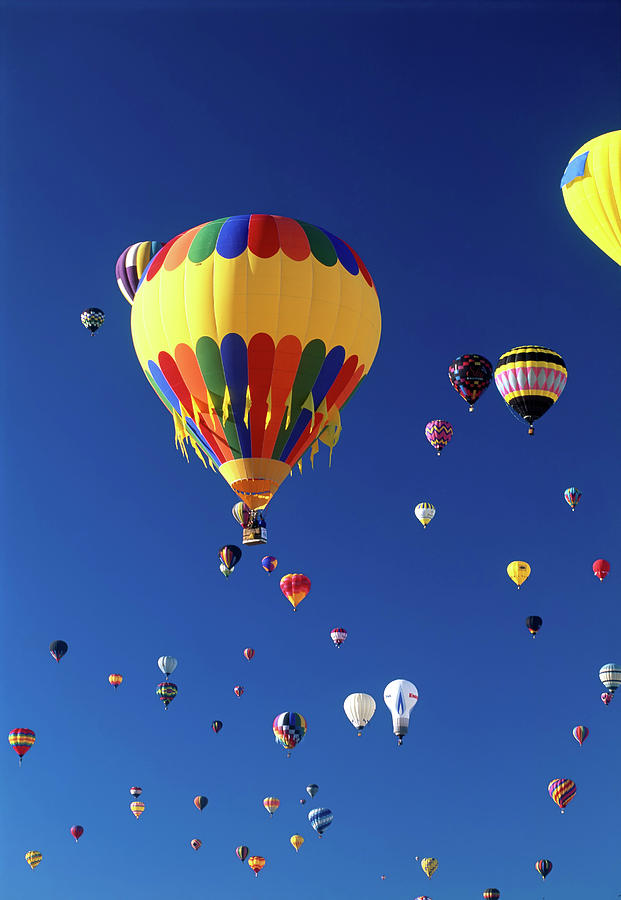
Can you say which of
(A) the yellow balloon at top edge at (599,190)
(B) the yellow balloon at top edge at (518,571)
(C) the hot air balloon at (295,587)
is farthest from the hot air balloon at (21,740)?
(A) the yellow balloon at top edge at (599,190)

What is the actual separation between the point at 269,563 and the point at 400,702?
6253mm

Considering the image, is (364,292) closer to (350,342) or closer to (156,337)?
(350,342)

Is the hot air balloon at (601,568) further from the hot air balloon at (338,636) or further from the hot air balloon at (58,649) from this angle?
the hot air balloon at (58,649)

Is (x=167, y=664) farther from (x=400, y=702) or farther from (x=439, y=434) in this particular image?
(x=439, y=434)

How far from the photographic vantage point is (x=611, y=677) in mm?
46312

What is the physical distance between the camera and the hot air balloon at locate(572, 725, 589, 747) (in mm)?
47562

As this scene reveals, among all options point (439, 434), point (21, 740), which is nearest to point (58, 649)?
point (21, 740)

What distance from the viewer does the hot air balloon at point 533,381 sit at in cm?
3359

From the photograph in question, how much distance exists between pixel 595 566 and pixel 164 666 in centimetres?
1523

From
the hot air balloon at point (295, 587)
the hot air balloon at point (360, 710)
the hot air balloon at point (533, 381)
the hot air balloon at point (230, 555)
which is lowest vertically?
the hot air balloon at point (360, 710)

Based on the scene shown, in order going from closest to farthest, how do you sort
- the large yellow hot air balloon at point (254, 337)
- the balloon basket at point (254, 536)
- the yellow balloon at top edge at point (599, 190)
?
1. the large yellow hot air balloon at point (254, 337)
2. the balloon basket at point (254, 536)
3. the yellow balloon at top edge at point (599, 190)

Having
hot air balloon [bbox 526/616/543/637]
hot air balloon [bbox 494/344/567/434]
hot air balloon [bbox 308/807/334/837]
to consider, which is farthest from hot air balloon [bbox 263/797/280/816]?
hot air balloon [bbox 494/344/567/434]

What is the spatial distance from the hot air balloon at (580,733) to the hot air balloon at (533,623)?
14.0 ft

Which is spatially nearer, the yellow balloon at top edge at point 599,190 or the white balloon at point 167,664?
the yellow balloon at top edge at point 599,190
